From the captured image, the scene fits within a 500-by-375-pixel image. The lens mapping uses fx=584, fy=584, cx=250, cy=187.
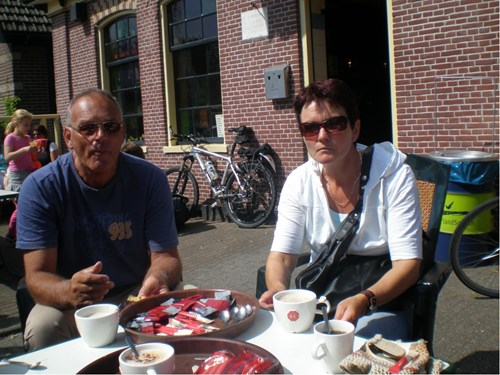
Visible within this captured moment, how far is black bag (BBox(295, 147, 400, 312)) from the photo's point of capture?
8.40ft

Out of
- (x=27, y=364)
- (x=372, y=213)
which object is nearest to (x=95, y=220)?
(x=27, y=364)

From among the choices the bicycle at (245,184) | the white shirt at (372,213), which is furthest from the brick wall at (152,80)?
the white shirt at (372,213)

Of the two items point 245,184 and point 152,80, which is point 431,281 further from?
point 152,80

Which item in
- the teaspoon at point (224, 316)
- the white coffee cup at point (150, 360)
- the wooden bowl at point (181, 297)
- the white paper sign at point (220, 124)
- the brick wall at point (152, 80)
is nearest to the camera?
the white coffee cup at point (150, 360)

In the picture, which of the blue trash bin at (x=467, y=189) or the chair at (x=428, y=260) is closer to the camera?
the chair at (x=428, y=260)

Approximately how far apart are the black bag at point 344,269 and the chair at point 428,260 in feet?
0.65

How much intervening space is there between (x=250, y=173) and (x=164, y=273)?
5.74 metres

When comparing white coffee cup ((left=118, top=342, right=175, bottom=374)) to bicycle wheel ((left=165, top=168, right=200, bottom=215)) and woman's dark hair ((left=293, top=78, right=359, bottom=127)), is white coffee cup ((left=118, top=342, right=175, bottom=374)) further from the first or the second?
bicycle wheel ((left=165, top=168, right=200, bottom=215))

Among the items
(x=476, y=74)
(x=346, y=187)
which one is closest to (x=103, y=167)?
(x=346, y=187)

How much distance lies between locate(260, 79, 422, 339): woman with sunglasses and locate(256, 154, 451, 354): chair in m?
0.08

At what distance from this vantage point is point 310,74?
8.18 meters

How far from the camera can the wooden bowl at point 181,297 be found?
6.08ft

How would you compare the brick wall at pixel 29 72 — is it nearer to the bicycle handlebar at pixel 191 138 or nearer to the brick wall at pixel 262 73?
the bicycle handlebar at pixel 191 138

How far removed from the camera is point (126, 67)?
38.4 feet
